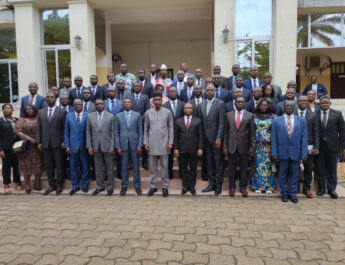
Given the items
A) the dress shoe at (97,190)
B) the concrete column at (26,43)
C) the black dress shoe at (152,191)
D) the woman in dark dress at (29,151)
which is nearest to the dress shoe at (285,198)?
the black dress shoe at (152,191)

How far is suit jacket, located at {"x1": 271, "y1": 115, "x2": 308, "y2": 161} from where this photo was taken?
16.6ft

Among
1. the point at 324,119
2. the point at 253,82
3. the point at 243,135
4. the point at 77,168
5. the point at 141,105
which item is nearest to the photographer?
the point at 243,135

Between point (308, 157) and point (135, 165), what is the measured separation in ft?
10.7

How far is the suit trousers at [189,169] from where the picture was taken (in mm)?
5551

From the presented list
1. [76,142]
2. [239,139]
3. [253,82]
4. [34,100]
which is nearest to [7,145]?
[34,100]

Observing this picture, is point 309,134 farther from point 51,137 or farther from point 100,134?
point 51,137

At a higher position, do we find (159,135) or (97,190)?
(159,135)

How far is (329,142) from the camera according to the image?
5.28 metres

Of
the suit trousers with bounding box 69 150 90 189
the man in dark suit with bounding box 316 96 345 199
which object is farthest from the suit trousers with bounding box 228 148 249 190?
the suit trousers with bounding box 69 150 90 189

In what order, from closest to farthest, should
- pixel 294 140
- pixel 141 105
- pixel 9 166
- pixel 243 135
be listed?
pixel 294 140 < pixel 243 135 < pixel 9 166 < pixel 141 105

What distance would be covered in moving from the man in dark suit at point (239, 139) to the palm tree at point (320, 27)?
7.15 m

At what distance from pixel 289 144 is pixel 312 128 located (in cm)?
61

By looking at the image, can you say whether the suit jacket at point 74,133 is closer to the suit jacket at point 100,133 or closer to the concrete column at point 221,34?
the suit jacket at point 100,133

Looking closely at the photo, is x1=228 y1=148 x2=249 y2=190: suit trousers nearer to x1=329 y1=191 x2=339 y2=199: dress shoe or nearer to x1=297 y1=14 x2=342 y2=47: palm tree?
x1=329 y1=191 x2=339 y2=199: dress shoe
